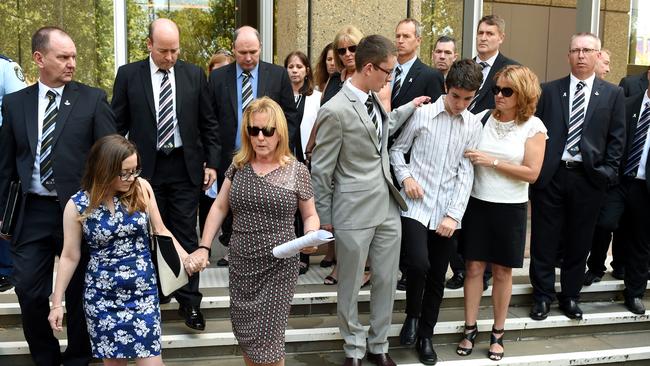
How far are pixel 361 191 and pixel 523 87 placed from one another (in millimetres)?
1372

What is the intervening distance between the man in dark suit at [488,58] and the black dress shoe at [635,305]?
83.7 inches

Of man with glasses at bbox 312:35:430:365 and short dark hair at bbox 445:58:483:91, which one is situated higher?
short dark hair at bbox 445:58:483:91

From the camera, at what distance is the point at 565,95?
5000 mm

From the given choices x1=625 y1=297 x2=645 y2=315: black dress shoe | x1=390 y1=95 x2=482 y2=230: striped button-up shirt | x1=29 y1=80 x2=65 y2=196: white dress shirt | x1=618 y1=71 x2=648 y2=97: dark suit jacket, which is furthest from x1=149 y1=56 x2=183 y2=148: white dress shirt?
x1=618 y1=71 x2=648 y2=97: dark suit jacket

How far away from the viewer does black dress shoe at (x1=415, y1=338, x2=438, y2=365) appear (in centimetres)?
437

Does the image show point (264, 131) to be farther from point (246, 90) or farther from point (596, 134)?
point (596, 134)

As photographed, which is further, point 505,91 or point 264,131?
point 505,91

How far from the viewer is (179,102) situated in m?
4.43

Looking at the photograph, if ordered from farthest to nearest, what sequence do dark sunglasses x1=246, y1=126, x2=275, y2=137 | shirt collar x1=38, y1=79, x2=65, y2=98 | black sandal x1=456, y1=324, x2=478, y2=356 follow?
black sandal x1=456, y1=324, x2=478, y2=356
shirt collar x1=38, y1=79, x2=65, y2=98
dark sunglasses x1=246, y1=126, x2=275, y2=137

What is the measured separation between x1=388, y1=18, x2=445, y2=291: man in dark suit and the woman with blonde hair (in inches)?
59.6

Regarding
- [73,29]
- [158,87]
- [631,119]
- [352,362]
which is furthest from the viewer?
[73,29]

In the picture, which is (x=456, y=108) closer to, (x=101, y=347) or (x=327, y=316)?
(x=327, y=316)

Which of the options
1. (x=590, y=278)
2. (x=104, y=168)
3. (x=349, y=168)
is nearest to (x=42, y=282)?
(x=104, y=168)

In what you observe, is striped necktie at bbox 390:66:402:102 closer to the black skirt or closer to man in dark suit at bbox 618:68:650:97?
the black skirt
